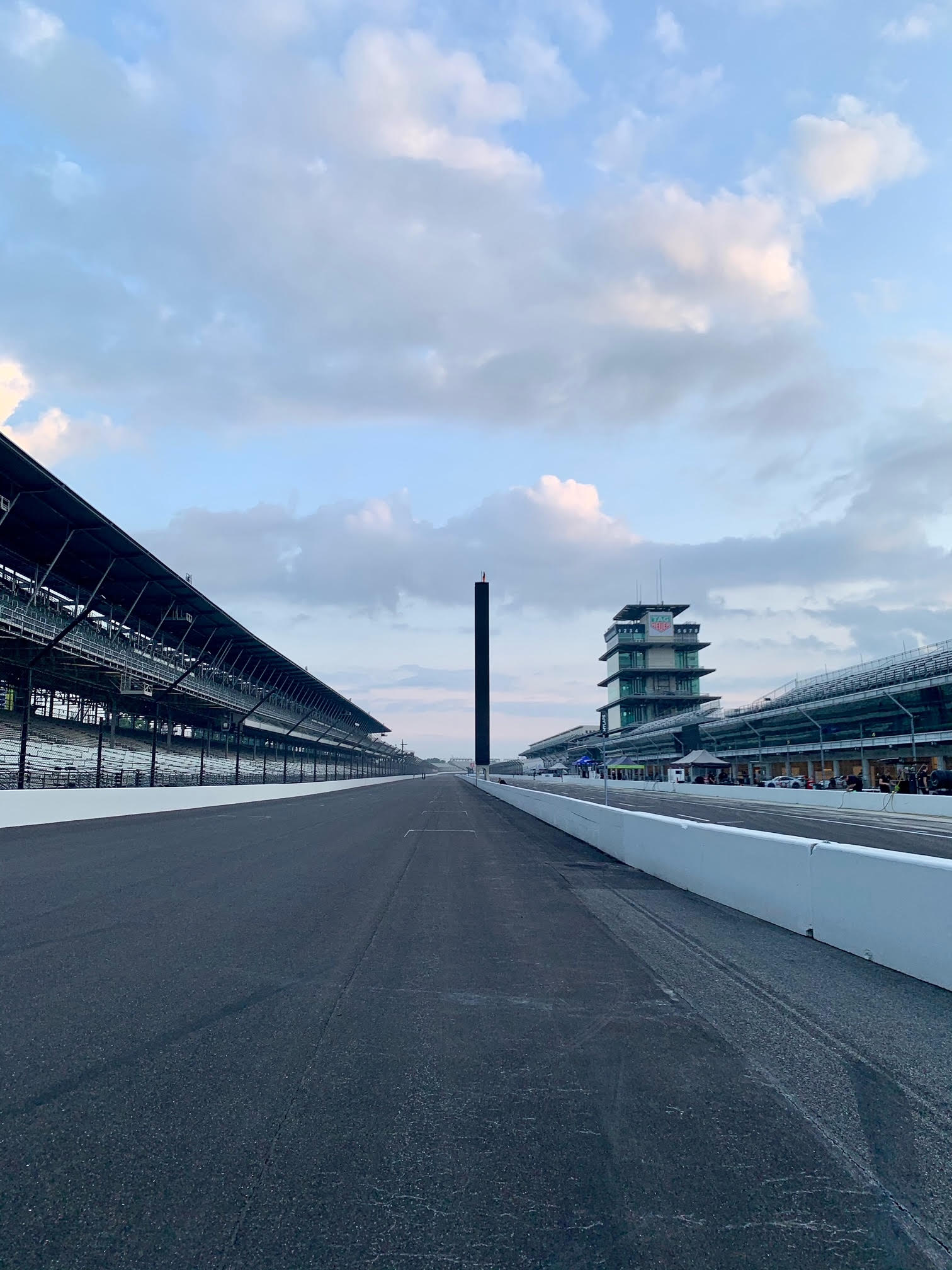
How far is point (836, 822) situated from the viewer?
25.9 m

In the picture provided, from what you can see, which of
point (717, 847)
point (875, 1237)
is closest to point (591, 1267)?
point (875, 1237)

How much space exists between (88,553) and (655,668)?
398ft

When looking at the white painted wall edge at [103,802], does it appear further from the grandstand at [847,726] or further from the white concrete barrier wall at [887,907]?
the grandstand at [847,726]

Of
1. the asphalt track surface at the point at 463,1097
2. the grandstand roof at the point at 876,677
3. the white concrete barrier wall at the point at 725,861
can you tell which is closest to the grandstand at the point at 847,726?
the grandstand roof at the point at 876,677

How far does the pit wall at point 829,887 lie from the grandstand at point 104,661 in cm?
2069

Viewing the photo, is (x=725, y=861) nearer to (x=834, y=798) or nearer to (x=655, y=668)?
(x=834, y=798)

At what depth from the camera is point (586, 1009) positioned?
216 inches

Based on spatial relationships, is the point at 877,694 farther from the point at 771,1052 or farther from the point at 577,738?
the point at 577,738

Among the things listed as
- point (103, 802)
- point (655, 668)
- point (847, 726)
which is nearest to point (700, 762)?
point (847, 726)

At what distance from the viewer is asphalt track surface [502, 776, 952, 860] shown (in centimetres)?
1770

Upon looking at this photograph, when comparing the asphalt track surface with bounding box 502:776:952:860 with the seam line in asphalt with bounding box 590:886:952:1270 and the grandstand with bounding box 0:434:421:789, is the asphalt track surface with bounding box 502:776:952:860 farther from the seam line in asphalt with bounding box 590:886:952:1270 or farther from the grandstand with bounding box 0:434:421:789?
the grandstand with bounding box 0:434:421:789

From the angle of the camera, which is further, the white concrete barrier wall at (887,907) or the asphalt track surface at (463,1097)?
the white concrete barrier wall at (887,907)

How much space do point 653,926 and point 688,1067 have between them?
4.17 m

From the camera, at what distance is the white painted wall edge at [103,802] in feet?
72.4
